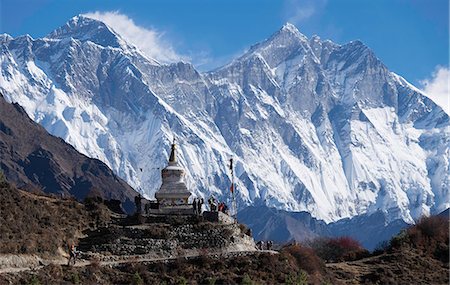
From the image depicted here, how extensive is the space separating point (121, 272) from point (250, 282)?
29.9 ft

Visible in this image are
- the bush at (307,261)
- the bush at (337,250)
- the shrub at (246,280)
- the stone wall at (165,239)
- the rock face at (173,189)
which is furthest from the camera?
the bush at (337,250)

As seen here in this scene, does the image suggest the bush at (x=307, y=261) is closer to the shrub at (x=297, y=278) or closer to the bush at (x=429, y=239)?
the shrub at (x=297, y=278)

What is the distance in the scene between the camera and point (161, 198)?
3428 inches

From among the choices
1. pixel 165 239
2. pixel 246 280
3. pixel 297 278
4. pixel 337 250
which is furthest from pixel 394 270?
pixel 337 250

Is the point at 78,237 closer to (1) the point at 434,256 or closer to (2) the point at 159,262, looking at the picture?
(2) the point at 159,262

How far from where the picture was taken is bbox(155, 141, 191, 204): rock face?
86.6m

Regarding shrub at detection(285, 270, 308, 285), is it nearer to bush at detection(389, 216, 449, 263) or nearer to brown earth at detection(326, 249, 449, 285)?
brown earth at detection(326, 249, 449, 285)

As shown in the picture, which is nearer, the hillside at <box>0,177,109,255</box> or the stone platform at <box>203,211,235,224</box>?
the hillside at <box>0,177,109,255</box>

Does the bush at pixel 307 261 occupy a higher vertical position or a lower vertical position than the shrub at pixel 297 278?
higher

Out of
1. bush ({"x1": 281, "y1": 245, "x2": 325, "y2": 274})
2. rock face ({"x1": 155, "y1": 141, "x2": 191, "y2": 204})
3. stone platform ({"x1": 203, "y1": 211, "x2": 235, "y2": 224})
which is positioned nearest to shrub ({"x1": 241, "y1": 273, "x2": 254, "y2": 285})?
bush ({"x1": 281, "y1": 245, "x2": 325, "y2": 274})

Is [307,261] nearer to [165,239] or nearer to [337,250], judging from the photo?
[165,239]

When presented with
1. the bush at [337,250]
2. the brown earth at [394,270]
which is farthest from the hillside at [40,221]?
the bush at [337,250]

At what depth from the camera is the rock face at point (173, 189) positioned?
8664 centimetres

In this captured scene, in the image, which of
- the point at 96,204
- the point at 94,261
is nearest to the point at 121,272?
the point at 94,261
